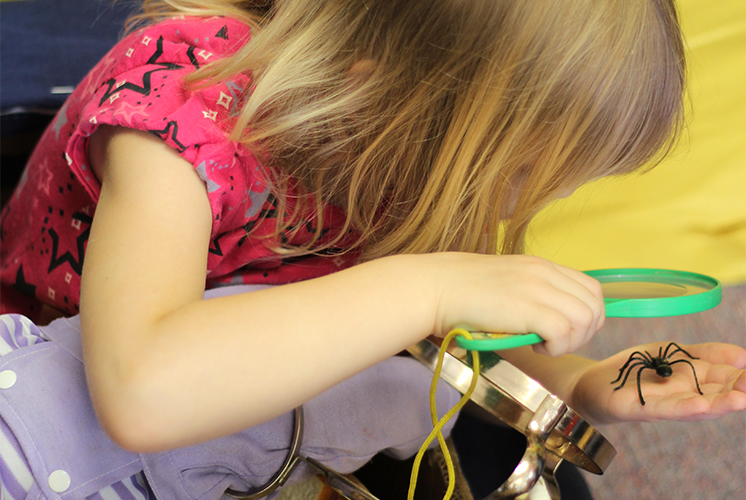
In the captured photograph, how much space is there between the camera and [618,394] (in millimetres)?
560

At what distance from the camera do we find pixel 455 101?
50 centimetres

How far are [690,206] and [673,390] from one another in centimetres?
71

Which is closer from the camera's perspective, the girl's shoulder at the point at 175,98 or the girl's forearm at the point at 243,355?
the girl's forearm at the point at 243,355

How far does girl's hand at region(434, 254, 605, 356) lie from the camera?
40 cm

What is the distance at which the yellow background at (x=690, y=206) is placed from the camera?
112 cm

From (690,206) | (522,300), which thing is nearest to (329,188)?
(522,300)

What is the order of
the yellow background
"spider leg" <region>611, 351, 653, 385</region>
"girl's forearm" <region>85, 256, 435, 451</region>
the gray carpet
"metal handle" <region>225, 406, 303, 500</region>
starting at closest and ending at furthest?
"girl's forearm" <region>85, 256, 435, 451</region> < "metal handle" <region>225, 406, 303, 500</region> < "spider leg" <region>611, 351, 653, 385</region> < the gray carpet < the yellow background

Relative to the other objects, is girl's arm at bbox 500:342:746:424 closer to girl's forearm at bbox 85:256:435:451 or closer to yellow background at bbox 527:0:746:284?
girl's forearm at bbox 85:256:435:451

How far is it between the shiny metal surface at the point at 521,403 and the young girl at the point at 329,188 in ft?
0.17

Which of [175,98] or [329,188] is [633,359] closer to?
[329,188]

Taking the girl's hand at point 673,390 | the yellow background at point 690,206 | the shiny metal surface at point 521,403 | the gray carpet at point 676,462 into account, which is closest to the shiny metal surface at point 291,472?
the shiny metal surface at point 521,403

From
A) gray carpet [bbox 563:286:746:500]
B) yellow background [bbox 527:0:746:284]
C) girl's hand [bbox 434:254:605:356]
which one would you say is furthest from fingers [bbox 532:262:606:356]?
yellow background [bbox 527:0:746:284]

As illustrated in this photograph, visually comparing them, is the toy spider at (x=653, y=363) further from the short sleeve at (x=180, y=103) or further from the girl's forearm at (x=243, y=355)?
the short sleeve at (x=180, y=103)

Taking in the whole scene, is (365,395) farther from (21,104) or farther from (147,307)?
(21,104)
